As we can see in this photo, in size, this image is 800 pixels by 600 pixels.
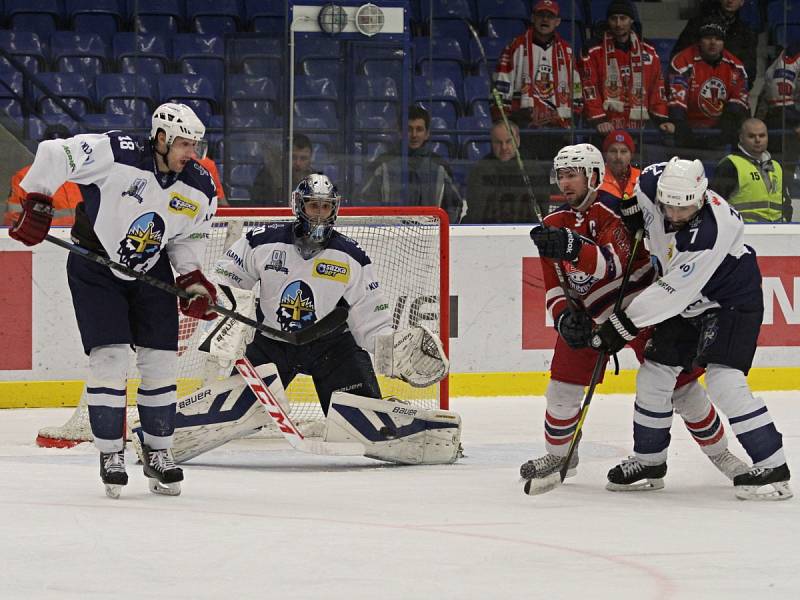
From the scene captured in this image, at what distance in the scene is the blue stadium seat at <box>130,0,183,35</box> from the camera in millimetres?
6812

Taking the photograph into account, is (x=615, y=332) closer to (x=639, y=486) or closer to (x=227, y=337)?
(x=639, y=486)

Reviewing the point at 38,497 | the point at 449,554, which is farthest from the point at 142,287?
the point at 449,554

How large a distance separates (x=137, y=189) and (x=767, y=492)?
198 centimetres

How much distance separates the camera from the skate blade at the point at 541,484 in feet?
14.0

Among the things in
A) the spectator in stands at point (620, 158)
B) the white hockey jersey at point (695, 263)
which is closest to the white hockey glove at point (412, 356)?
the white hockey jersey at point (695, 263)

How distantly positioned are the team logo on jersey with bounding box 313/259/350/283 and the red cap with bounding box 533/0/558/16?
2.81m

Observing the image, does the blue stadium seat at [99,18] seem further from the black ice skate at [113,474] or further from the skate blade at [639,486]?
the skate blade at [639,486]

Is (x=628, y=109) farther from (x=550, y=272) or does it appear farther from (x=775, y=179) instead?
(x=550, y=272)

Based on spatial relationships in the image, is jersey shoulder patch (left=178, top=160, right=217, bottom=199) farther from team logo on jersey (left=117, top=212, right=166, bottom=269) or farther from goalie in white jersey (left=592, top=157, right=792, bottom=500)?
goalie in white jersey (left=592, top=157, right=792, bottom=500)

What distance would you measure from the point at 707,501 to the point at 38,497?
6.19 feet

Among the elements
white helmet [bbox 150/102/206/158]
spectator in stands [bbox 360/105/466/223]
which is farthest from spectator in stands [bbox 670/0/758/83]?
white helmet [bbox 150/102/206/158]

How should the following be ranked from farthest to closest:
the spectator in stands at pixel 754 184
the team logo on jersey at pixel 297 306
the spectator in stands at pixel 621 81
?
1. the spectator in stands at pixel 621 81
2. the spectator in stands at pixel 754 184
3. the team logo on jersey at pixel 297 306

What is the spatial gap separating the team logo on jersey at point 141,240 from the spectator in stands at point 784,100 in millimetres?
3873

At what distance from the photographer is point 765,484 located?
4.16m
